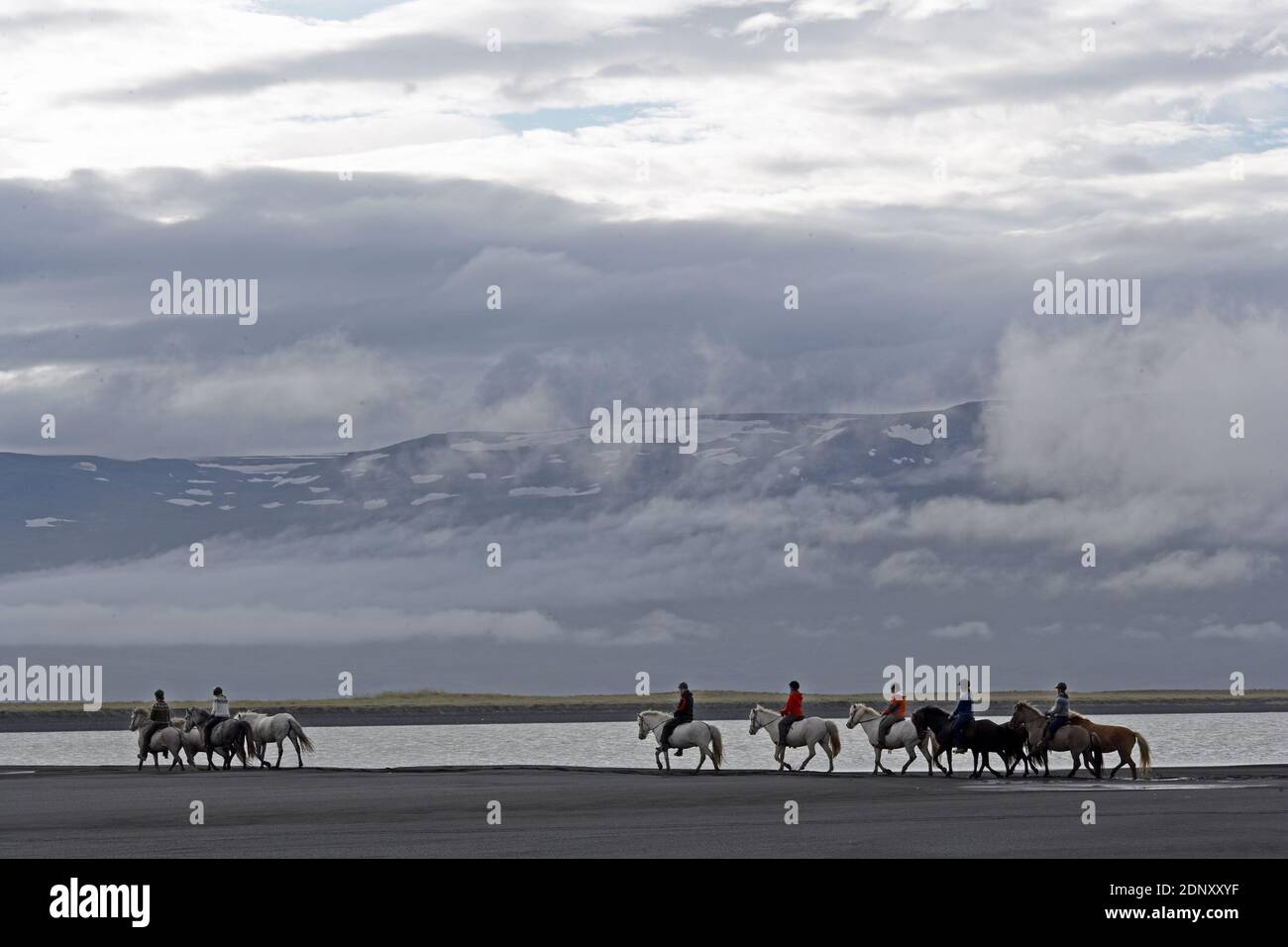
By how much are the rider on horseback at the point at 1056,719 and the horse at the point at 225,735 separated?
73.6ft

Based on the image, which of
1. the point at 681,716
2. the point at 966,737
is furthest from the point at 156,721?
the point at 966,737

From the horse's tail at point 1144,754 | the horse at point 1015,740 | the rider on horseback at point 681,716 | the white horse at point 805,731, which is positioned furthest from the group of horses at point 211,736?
the horse's tail at point 1144,754

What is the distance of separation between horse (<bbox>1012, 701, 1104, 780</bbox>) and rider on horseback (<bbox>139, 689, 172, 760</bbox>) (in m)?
23.9

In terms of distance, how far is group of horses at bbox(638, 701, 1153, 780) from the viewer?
43.2 metres

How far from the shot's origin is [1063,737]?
43.4 m

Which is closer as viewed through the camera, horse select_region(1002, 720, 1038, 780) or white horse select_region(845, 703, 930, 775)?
horse select_region(1002, 720, 1038, 780)

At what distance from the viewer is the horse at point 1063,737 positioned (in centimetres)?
4303

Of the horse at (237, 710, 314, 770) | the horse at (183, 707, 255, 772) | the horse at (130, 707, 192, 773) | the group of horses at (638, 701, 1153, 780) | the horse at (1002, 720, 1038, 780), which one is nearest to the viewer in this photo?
the group of horses at (638, 701, 1153, 780)

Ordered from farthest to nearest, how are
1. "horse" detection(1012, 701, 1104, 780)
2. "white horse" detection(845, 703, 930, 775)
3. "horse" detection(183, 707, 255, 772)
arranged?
"horse" detection(183, 707, 255, 772) → "white horse" detection(845, 703, 930, 775) → "horse" detection(1012, 701, 1104, 780)

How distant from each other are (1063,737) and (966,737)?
2.61 meters

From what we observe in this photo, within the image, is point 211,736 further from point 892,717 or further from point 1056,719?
point 1056,719

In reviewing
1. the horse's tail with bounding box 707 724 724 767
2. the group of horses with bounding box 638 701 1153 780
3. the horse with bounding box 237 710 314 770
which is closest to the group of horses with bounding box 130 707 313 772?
the horse with bounding box 237 710 314 770

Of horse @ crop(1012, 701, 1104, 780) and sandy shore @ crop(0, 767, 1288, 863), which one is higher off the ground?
horse @ crop(1012, 701, 1104, 780)

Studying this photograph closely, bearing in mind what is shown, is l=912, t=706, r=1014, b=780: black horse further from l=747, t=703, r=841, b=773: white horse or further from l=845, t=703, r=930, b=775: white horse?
l=747, t=703, r=841, b=773: white horse
